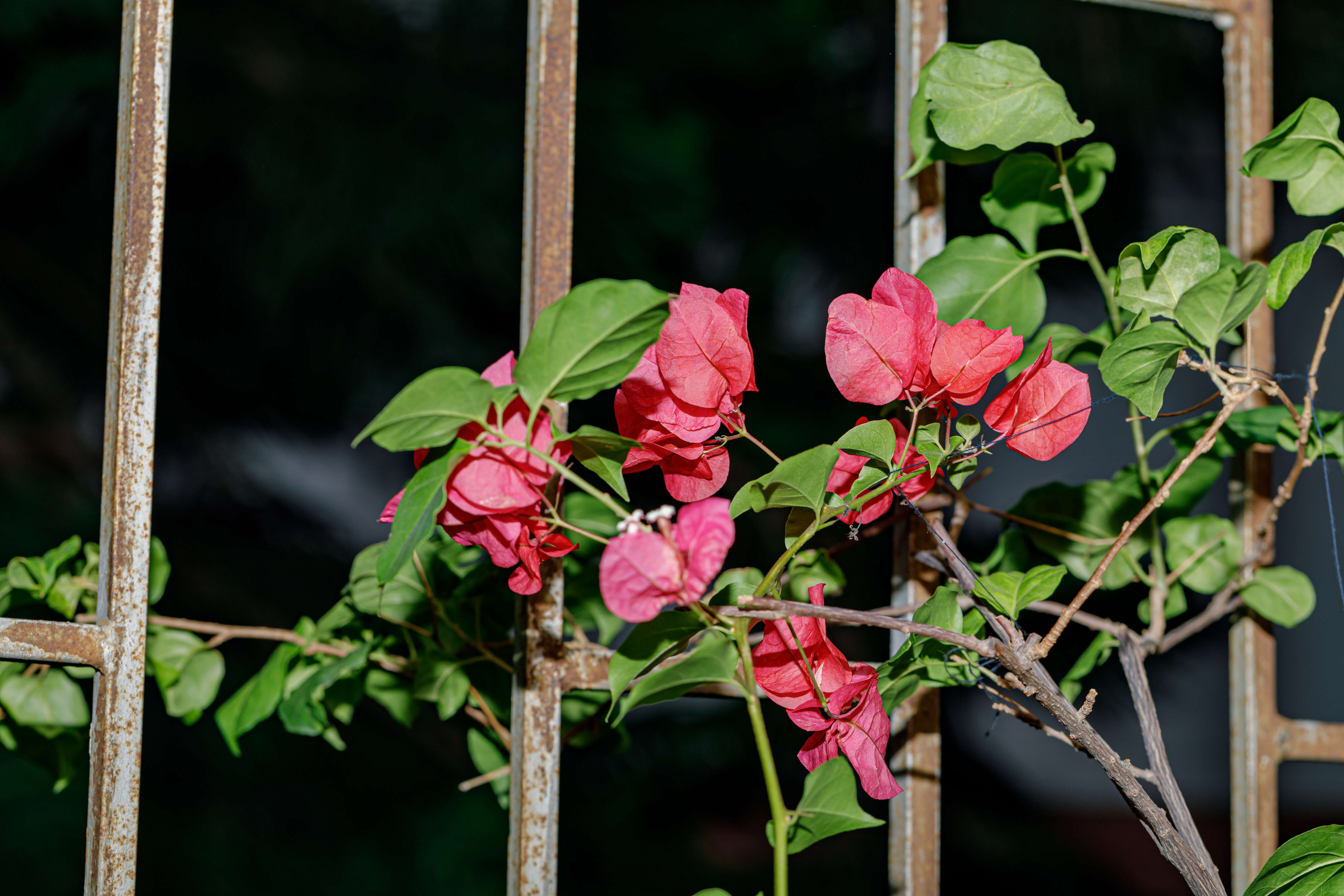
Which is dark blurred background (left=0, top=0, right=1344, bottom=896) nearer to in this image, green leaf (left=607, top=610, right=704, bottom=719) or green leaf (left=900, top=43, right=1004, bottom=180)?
green leaf (left=900, top=43, right=1004, bottom=180)

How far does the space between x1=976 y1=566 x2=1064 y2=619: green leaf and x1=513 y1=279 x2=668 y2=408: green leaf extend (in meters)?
0.18

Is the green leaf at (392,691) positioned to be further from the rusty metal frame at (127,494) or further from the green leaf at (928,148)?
the green leaf at (928,148)

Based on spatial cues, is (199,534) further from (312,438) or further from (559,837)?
(559,837)

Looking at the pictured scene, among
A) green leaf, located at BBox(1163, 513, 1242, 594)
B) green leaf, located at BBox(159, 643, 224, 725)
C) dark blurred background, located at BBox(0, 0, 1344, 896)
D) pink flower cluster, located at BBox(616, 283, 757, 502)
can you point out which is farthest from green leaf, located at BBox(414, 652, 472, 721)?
dark blurred background, located at BBox(0, 0, 1344, 896)

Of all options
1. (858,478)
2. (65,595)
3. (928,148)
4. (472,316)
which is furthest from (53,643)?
(472,316)

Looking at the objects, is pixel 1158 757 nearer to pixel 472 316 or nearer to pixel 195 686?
pixel 195 686

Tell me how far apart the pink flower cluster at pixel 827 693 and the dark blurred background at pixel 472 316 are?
103 cm

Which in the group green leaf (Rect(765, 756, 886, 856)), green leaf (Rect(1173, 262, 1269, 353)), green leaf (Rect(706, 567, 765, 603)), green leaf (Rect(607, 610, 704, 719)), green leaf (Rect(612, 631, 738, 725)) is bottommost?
green leaf (Rect(765, 756, 886, 856))

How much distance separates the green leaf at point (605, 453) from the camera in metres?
0.32

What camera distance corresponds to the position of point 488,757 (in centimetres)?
68

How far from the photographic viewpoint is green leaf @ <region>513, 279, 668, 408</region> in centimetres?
29

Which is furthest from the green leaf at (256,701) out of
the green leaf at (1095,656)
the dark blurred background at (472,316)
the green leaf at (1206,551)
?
the dark blurred background at (472,316)

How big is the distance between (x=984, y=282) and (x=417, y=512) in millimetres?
355

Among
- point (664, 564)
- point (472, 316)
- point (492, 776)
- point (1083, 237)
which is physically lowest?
point (492, 776)
